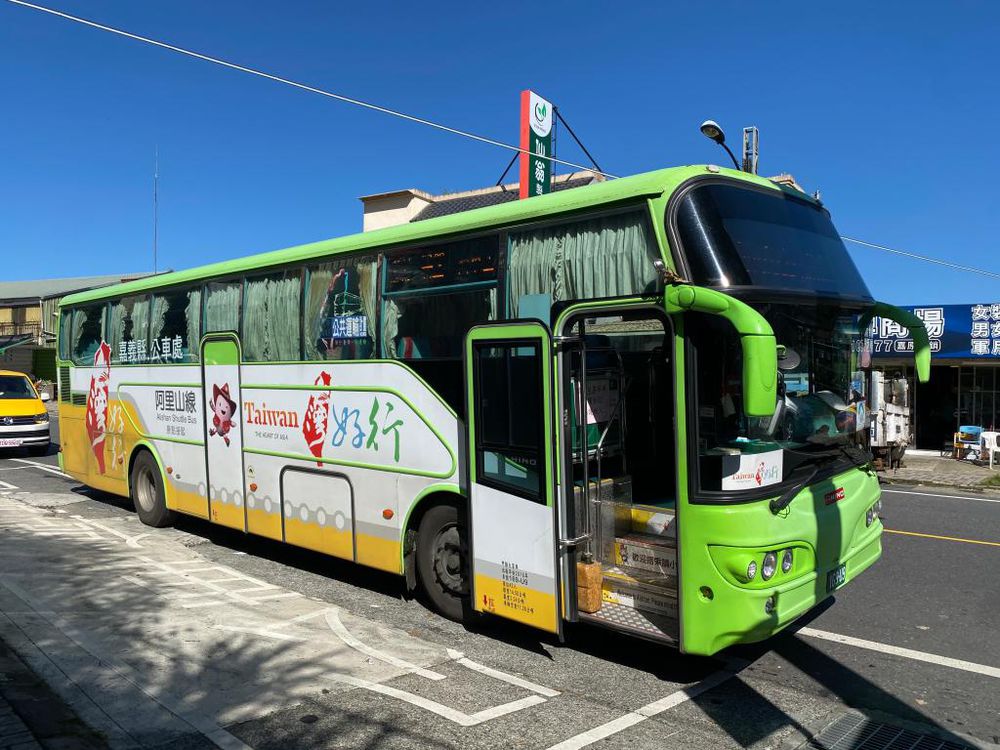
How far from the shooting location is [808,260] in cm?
540

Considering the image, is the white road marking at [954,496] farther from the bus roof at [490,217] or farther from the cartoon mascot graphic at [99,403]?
the cartoon mascot graphic at [99,403]

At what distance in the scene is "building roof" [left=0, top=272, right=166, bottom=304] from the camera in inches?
2062

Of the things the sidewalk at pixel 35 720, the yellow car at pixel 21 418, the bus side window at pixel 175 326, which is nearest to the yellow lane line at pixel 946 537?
the bus side window at pixel 175 326

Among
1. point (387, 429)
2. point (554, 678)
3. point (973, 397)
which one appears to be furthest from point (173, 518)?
point (973, 397)

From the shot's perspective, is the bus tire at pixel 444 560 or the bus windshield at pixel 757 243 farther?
the bus tire at pixel 444 560

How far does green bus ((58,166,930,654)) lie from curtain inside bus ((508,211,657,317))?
16mm

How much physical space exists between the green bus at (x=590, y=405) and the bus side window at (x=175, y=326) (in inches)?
54.9

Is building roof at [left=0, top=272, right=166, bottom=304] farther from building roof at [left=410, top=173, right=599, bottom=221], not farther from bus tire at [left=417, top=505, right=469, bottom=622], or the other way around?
bus tire at [left=417, top=505, right=469, bottom=622]

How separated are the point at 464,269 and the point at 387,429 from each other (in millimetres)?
1624

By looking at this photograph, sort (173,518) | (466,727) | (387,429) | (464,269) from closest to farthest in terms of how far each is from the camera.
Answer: (466,727), (464,269), (387,429), (173,518)

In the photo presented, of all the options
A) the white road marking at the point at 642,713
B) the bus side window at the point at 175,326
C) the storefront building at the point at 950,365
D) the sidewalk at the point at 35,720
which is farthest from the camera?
the storefront building at the point at 950,365

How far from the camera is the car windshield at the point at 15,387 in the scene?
18891mm

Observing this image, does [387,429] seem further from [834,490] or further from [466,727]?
[834,490]

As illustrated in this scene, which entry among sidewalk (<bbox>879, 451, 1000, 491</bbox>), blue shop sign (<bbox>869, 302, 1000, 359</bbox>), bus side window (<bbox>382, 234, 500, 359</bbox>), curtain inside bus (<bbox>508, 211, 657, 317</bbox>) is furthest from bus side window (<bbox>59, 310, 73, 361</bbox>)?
blue shop sign (<bbox>869, 302, 1000, 359</bbox>)
